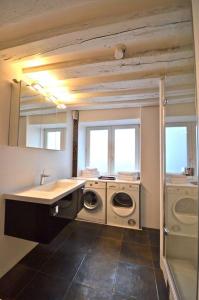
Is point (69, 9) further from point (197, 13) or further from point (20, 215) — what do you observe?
point (20, 215)

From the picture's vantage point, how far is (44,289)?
140cm

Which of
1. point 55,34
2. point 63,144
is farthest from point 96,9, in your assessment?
point 63,144

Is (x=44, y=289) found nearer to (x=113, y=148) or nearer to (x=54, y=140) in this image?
(x=54, y=140)

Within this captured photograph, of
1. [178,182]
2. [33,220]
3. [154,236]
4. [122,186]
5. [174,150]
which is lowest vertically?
[154,236]

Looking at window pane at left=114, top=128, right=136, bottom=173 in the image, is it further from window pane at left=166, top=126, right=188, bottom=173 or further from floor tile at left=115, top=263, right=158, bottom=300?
floor tile at left=115, top=263, right=158, bottom=300

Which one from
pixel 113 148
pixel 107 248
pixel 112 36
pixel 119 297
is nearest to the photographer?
pixel 112 36

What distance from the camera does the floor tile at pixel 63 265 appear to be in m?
1.59

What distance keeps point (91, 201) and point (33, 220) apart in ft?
5.31

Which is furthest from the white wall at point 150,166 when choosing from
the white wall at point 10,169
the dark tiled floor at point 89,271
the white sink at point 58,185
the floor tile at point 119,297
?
the white wall at point 10,169

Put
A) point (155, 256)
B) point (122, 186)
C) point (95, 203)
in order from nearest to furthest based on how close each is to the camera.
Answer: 1. point (155, 256)
2. point (122, 186)
3. point (95, 203)

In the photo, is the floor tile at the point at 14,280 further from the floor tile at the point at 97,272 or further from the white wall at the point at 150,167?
the white wall at the point at 150,167

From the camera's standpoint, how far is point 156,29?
3.70ft

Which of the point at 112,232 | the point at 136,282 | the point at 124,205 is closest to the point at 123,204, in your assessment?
the point at 124,205

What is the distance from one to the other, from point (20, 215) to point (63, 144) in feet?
5.12
